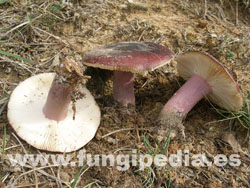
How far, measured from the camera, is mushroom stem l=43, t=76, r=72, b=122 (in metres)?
2.19

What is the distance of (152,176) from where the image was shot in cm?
219

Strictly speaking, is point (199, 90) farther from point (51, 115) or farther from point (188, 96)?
point (51, 115)

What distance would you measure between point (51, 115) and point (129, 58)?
91cm

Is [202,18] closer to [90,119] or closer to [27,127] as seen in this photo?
[90,119]

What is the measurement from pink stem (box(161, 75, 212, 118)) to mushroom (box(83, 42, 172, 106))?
0.44m

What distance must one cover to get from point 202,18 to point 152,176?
2788mm

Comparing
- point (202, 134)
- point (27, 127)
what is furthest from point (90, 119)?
point (202, 134)

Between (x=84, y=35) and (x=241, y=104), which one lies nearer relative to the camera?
(x=241, y=104)

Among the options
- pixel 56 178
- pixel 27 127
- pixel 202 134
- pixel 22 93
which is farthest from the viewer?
pixel 202 134

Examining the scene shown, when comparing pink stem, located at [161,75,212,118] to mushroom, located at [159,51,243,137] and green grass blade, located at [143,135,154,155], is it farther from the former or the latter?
green grass blade, located at [143,135,154,155]

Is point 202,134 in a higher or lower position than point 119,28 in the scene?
lower

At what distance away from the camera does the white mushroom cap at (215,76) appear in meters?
2.44

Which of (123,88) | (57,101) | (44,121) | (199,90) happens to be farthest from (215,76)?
(44,121)

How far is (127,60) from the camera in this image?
2.18 metres
